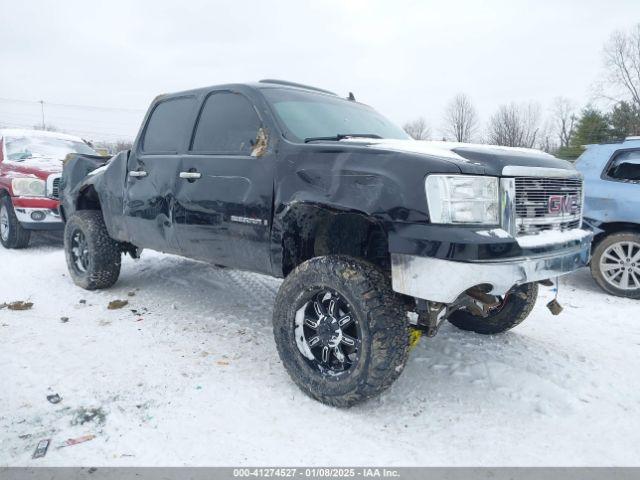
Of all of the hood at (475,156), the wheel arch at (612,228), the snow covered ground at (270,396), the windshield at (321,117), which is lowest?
the snow covered ground at (270,396)

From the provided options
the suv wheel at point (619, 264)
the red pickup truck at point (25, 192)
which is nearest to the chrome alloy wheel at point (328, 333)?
the suv wheel at point (619, 264)

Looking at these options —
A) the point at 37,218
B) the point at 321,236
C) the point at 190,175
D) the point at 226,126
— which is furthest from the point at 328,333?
the point at 37,218

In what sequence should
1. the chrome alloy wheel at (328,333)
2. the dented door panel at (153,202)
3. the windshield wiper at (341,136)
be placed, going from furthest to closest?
the dented door panel at (153,202)
the windshield wiper at (341,136)
the chrome alloy wheel at (328,333)

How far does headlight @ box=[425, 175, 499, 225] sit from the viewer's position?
7.49 ft

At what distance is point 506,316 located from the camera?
3.59m

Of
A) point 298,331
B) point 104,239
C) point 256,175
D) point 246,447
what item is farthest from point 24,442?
point 104,239

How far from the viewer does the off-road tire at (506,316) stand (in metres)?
3.44

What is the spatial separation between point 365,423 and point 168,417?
3.53ft

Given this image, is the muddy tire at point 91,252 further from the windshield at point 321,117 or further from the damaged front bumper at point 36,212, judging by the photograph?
the windshield at point 321,117

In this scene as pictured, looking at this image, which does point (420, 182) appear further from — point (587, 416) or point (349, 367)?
point (587, 416)

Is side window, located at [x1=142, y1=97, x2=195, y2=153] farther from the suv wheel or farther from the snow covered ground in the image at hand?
the suv wheel

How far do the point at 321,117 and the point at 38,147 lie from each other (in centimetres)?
683

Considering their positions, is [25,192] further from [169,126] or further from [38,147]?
[169,126]

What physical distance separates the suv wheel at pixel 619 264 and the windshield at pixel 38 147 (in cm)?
815
